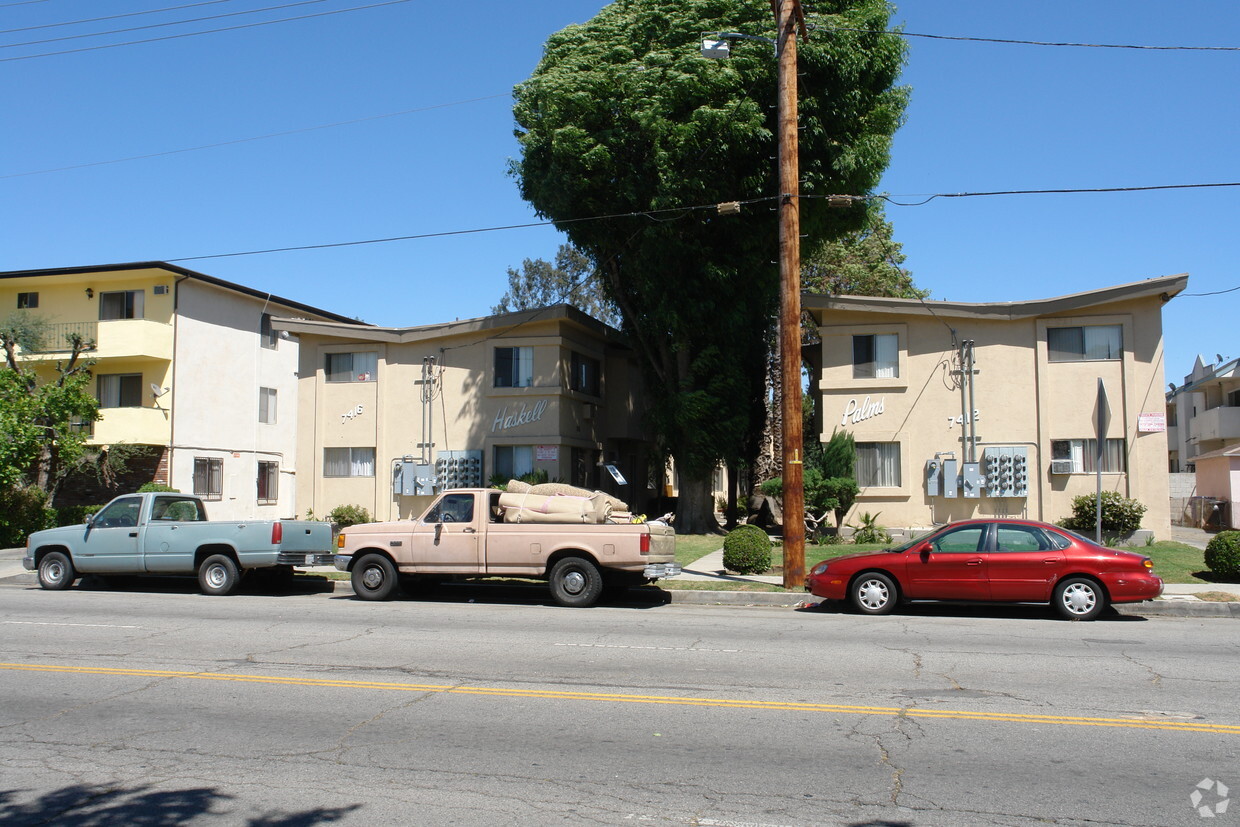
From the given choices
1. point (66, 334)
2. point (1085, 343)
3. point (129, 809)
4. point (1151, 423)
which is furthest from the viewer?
point (66, 334)

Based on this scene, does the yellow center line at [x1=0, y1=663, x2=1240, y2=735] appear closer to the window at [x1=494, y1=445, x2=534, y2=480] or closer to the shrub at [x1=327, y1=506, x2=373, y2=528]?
the shrub at [x1=327, y1=506, x2=373, y2=528]

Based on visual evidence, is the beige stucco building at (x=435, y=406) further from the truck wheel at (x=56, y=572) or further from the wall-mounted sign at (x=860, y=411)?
the truck wheel at (x=56, y=572)

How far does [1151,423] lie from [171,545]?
71.4 ft

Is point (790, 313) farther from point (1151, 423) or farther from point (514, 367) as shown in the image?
point (514, 367)

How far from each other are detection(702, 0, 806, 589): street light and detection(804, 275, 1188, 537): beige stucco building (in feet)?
32.3

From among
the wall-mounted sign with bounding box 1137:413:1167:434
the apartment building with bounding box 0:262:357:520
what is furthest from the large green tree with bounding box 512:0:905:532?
the apartment building with bounding box 0:262:357:520

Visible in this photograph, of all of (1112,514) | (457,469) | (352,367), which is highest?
(352,367)

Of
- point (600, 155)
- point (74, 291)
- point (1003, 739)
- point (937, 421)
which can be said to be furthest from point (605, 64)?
point (1003, 739)

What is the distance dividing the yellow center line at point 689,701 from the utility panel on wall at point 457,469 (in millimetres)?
18786

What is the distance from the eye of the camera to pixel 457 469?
28.6 metres

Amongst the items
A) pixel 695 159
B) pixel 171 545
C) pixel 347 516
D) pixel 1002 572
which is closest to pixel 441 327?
pixel 347 516

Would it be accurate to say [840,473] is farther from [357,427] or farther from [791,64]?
[357,427]

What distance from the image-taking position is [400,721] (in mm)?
7379

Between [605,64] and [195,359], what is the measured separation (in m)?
17.7
